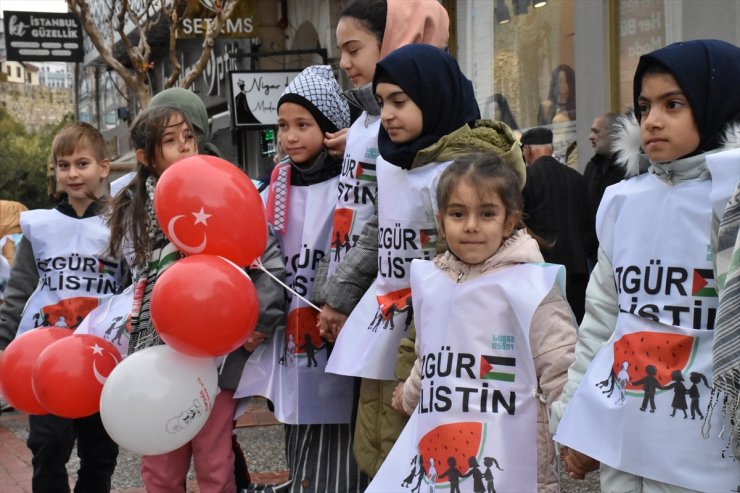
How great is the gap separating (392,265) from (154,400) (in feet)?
3.24

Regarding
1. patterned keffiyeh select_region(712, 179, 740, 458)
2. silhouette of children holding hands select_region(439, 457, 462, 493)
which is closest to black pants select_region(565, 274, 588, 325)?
silhouette of children holding hands select_region(439, 457, 462, 493)

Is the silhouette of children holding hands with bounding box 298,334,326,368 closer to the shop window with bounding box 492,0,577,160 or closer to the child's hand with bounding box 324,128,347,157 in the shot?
the child's hand with bounding box 324,128,347,157

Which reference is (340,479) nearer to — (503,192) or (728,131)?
(503,192)

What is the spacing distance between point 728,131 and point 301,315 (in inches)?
75.9

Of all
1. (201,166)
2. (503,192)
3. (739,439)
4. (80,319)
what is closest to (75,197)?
(80,319)

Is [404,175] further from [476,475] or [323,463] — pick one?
[323,463]

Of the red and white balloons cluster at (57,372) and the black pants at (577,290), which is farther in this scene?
the black pants at (577,290)

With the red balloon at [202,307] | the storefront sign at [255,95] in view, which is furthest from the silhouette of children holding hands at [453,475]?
the storefront sign at [255,95]

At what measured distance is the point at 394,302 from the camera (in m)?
3.69

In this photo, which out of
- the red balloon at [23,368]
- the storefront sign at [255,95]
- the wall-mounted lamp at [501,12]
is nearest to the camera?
the red balloon at [23,368]

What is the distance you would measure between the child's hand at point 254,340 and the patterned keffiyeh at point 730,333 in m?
2.04

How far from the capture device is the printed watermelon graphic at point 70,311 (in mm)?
4910

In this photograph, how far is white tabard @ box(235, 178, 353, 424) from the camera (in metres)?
4.08

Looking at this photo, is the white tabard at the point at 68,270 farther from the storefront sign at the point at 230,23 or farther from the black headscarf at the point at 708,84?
the storefront sign at the point at 230,23
